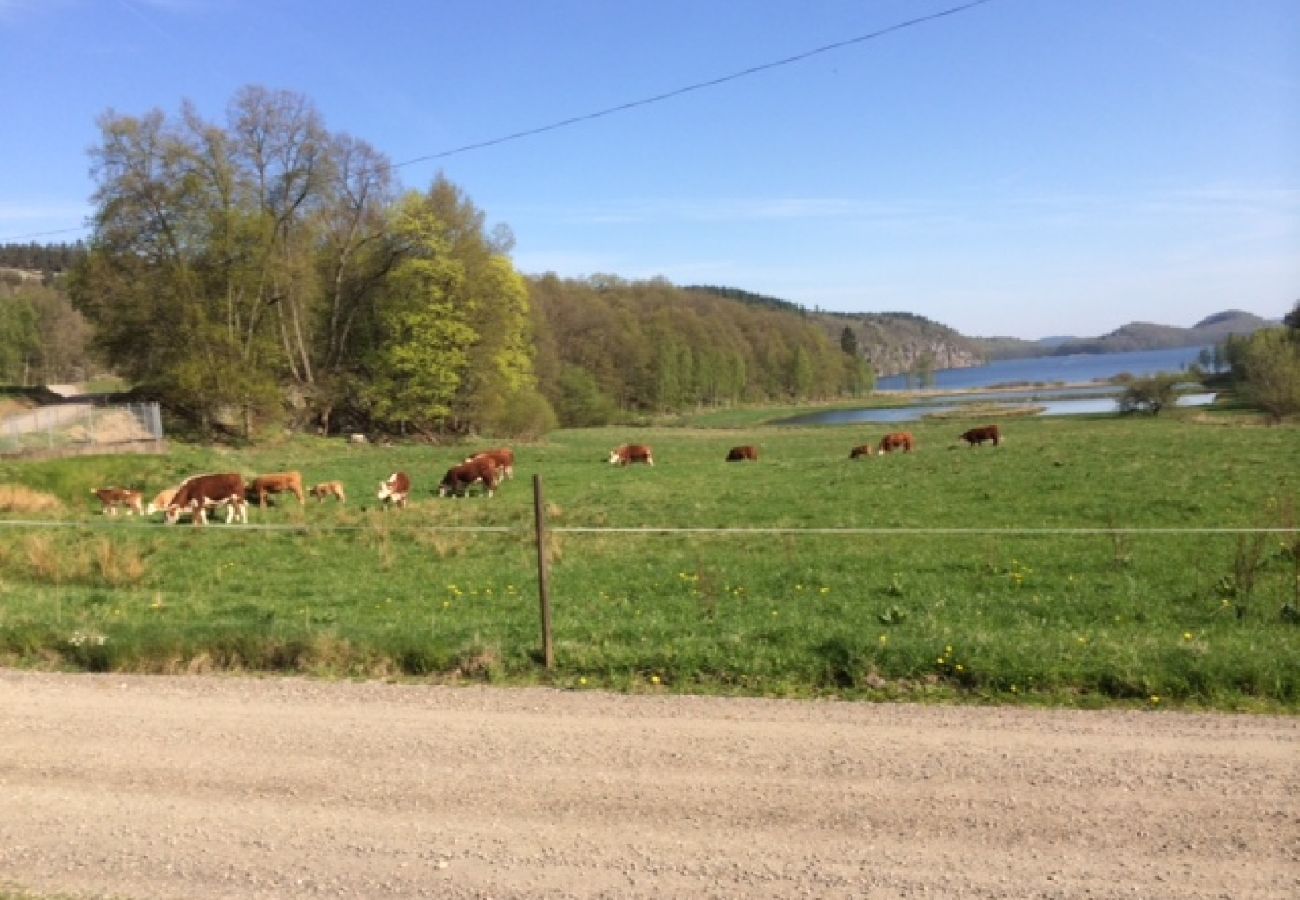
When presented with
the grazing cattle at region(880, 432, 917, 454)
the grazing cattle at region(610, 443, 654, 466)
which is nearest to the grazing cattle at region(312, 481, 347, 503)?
the grazing cattle at region(610, 443, 654, 466)

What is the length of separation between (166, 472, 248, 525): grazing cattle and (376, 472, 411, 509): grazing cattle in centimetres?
366

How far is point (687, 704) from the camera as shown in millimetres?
7305

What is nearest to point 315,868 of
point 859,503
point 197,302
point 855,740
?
point 855,740

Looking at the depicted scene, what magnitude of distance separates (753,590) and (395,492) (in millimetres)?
16318

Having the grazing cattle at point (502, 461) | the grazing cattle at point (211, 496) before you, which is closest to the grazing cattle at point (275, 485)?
the grazing cattle at point (211, 496)

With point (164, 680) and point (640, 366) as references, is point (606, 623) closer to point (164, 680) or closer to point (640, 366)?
point (164, 680)

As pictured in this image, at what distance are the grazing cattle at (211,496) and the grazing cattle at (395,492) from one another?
366 cm

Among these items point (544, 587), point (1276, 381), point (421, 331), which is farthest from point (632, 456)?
point (1276, 381)

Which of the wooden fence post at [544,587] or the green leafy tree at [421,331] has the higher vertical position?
the green leafy tree at [421,331]

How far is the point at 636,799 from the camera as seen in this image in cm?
553

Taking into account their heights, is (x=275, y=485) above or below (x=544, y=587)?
below

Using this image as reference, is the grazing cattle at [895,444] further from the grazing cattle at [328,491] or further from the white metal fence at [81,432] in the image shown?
the white metal fence at [81,432]

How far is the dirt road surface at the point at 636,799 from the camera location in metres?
4.64

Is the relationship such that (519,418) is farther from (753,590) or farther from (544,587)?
(544,587)
